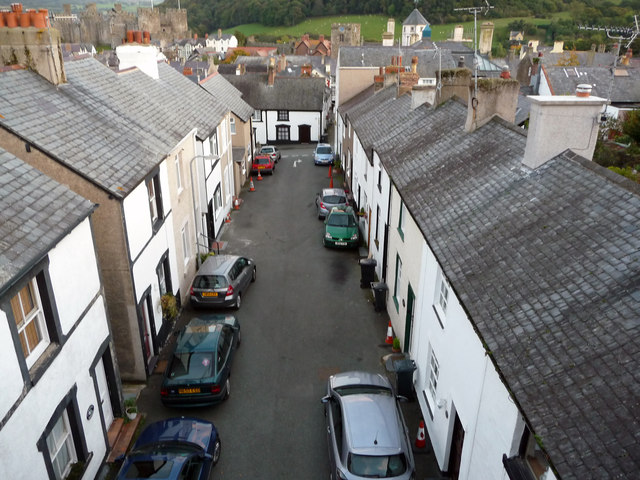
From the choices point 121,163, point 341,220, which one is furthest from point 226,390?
point 341,220

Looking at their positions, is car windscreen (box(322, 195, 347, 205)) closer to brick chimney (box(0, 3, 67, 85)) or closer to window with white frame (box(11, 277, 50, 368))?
brick chimney (box(0, 3, 67, 85))

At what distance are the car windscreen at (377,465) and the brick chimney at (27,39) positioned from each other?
42.0ft

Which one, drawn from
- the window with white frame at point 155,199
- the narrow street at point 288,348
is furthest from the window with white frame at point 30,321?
the window with white frame at point 155,199

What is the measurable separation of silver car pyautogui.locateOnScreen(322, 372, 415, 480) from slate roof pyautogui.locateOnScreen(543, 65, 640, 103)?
34.0 meters

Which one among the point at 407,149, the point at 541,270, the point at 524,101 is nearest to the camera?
the point at 541,270

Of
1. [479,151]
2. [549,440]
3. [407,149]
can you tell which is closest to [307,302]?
[407,149]

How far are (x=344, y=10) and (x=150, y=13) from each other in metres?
61.4

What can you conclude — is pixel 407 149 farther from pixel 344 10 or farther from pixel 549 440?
Result: pixel 344 10

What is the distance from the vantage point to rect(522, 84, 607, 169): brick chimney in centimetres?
998

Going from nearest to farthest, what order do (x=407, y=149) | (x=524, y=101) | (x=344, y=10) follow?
1. (x=407, y=149)
2. (x=524, y=101)
3. (x=344, y=10)

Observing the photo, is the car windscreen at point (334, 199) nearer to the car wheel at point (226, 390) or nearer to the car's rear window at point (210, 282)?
the car's rear window at point (210, 282)

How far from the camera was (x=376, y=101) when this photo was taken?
29078 mm

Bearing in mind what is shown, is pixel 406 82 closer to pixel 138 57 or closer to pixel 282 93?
pixel 138 57

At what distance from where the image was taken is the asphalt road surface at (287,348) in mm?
11359
